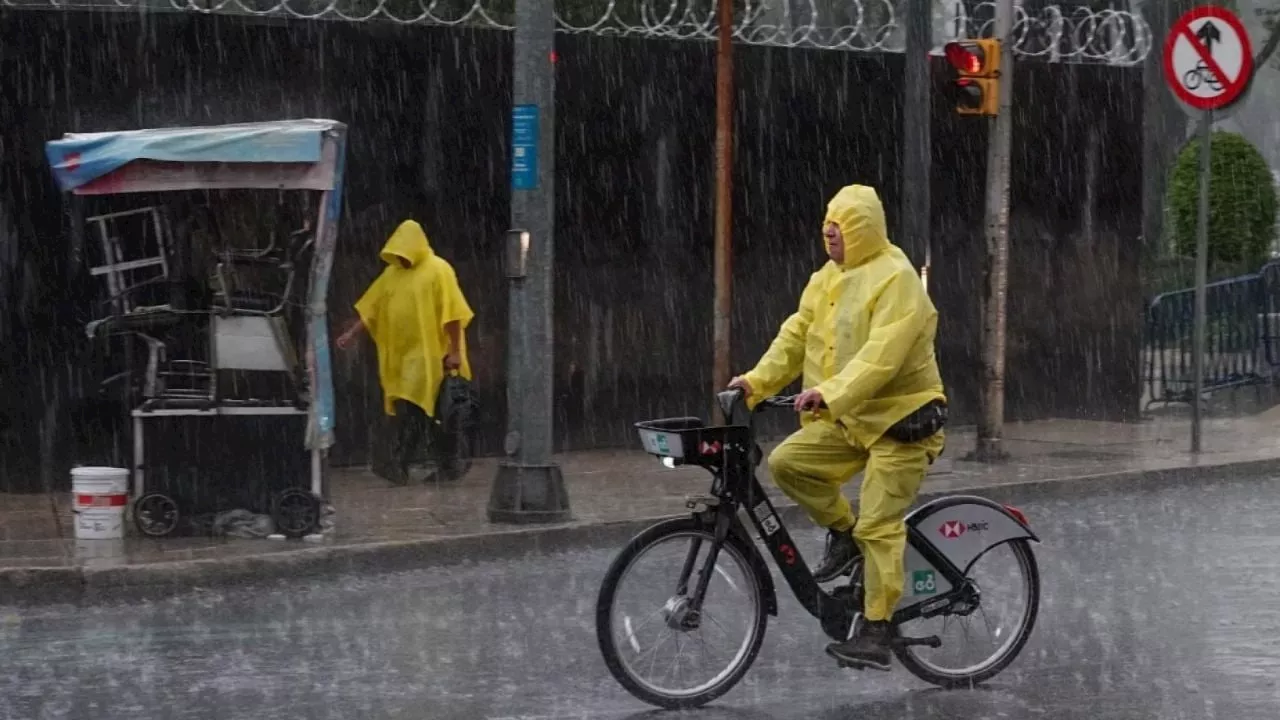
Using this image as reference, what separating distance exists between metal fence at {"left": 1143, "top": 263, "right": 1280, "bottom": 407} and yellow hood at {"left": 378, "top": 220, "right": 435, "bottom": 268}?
23.8 ft

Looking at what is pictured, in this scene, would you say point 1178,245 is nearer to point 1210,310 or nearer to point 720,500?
point 1210,310

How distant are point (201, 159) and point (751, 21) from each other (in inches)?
209

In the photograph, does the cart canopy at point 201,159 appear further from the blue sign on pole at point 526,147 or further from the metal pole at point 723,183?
the metal pole at point 723,183

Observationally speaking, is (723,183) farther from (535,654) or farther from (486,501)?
(535,654)

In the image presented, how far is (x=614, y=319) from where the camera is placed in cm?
1480

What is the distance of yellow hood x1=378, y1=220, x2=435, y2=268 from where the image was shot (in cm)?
1303

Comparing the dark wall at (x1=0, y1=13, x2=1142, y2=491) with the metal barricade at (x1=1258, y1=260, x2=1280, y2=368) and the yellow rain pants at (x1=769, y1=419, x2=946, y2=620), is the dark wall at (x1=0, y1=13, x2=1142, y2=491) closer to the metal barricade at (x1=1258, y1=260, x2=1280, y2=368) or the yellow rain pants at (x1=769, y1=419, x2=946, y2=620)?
the metal barricade at (x1=1258, y1=260, x2=1280, y2=368)

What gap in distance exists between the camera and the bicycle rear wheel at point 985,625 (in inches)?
295

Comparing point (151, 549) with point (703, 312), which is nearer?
point (151, 549)

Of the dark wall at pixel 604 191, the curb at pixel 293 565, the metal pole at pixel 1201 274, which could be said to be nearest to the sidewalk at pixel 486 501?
the curb at pixel 293 565

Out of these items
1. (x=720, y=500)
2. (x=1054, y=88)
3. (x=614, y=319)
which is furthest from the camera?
(x=1054, y=88)

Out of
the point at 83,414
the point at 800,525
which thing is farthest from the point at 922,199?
the point at 83,414

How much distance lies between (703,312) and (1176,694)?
8111 millimetres

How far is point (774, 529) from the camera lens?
716 cm
